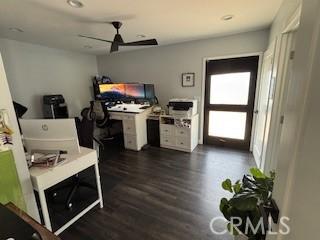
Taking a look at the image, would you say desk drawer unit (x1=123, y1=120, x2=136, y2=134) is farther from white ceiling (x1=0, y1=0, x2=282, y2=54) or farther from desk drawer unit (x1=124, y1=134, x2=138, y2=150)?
white ceiling (x1=0, y1=0, x2=282, y2=54)

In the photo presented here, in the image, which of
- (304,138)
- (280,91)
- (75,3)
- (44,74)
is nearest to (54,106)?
(44,74)

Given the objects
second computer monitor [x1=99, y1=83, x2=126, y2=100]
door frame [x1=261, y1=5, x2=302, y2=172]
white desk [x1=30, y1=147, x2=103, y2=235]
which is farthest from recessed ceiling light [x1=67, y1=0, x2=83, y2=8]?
second computer monitor [x1=99, y1=83, x2=126, y2=100]

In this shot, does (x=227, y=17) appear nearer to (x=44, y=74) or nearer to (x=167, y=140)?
(x=167, y=140)

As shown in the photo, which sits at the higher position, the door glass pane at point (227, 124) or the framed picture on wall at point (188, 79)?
the framed picture on wall at point (188, 79)

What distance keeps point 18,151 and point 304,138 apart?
5.75ft

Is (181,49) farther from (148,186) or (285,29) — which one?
(148,186)

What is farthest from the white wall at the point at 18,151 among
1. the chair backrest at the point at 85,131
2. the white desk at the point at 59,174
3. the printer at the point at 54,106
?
the printer at the point at 54,106

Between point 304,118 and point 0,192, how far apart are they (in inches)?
70.3

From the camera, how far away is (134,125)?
3.64m

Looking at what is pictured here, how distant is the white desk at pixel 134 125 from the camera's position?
12.0 feet

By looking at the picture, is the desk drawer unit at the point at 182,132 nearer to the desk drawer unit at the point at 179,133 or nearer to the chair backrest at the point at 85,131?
the desk drawer unit at the point at 179,133

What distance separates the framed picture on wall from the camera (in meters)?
3.69

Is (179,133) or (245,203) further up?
(245,203)

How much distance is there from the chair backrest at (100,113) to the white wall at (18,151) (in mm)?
2640
